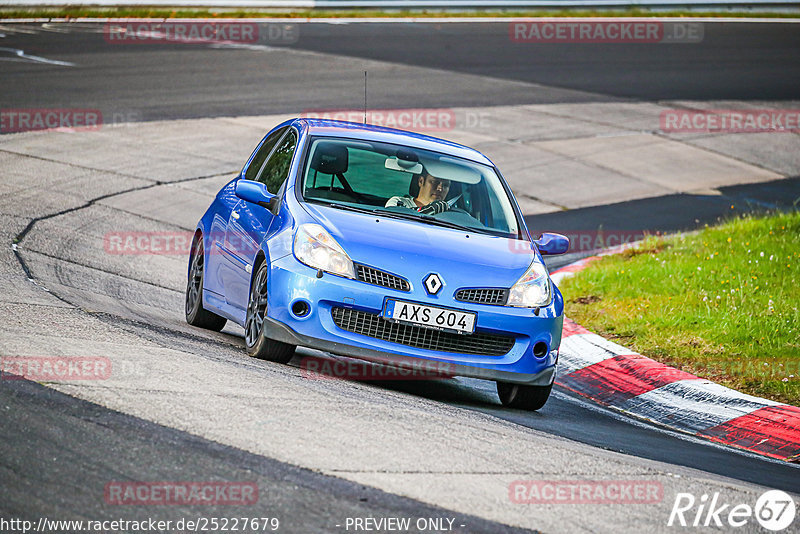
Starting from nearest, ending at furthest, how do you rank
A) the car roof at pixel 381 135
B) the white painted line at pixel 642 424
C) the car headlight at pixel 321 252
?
the car headlight at pixel 321 252 < the white painted line at pixel 642 424 < the car roof at pixel 381 135

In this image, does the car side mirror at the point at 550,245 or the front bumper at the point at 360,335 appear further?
the car side mirror at the point at 550,245

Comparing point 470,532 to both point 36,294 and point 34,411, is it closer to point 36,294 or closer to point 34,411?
point 34,411

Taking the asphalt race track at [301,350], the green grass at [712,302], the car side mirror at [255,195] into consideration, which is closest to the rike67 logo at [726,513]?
the asphalt race track at [301,350]

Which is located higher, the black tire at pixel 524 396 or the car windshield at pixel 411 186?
the car windshield at pixel 411 186

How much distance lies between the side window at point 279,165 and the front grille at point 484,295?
1.77 m

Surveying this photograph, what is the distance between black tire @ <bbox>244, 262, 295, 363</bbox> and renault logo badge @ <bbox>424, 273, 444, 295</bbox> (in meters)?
1.04

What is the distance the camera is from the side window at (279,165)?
8211 mm

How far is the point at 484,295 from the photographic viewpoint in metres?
7.13

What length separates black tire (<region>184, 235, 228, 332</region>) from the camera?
8.90 meters

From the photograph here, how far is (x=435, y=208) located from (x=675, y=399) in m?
2.21

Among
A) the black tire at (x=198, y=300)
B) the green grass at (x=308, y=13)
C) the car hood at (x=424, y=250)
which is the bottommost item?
the black tire at (x=198, y=300)

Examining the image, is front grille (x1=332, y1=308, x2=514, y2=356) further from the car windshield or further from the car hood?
the car windshield

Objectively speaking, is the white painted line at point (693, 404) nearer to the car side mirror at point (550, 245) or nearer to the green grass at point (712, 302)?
the green grass at point (712, 302)

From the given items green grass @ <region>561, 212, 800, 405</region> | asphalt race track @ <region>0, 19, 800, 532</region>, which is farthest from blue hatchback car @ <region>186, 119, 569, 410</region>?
green grass @ <region>561, 212, 800, 405</region>
